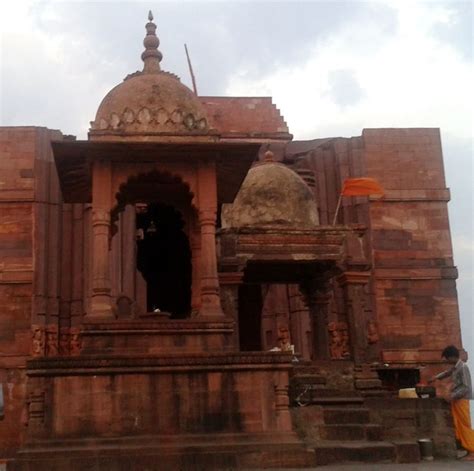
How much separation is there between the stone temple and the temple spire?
41 millimetres

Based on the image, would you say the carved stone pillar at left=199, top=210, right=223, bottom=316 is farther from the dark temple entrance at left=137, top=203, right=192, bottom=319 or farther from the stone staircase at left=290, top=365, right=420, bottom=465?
the dark temple entrance at left=137, top=203, right=192, bottom=319

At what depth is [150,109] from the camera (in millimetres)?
11492

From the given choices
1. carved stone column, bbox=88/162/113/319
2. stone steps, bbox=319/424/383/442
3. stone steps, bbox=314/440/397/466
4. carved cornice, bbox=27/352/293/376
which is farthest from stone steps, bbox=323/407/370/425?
carved stone column, bbox=88/162/113/319

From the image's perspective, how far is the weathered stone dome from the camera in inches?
449

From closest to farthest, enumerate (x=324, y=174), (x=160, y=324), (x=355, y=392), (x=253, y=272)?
(x=160, y=324) < (x=355, y=392) < (x=253, y=272) < (x=324, y=174)

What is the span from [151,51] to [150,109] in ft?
5.40

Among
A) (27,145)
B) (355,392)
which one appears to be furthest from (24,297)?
(355,392)

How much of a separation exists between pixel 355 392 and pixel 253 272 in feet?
11.3

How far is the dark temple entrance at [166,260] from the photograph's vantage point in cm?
1438

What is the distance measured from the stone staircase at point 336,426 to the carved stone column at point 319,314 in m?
2.23

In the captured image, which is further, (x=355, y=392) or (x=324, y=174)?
(x=324, y=174)

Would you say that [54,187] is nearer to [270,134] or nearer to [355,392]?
[270,134]

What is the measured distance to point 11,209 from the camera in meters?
19.7

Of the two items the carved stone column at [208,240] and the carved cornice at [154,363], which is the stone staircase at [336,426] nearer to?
the carved cornice at [154,363]
